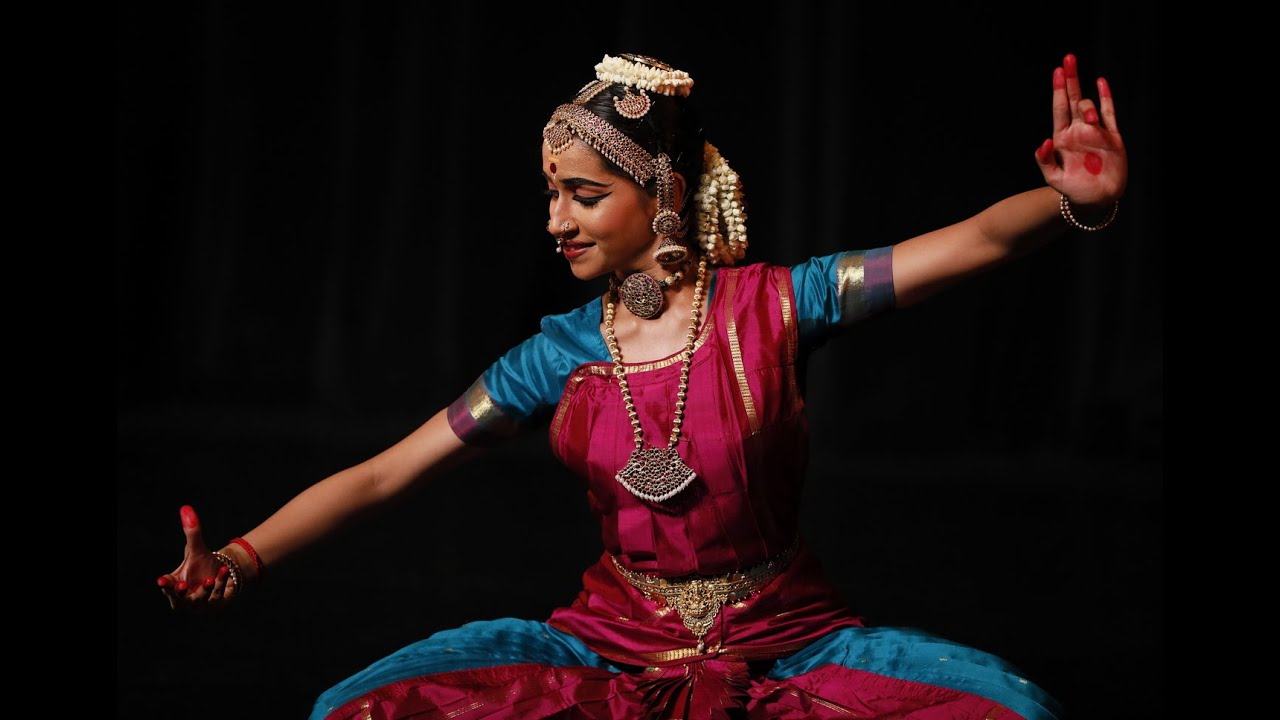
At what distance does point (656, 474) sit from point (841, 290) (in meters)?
0.40

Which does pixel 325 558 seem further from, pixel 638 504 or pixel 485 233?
pixel 638 504

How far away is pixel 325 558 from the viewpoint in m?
3.90

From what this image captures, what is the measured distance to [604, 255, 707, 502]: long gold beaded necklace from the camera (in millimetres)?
2209

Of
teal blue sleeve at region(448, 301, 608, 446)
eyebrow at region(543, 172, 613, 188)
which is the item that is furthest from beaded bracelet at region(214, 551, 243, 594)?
eyebrow at region(543, 172, 613, 188)

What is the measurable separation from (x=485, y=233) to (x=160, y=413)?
1422mm

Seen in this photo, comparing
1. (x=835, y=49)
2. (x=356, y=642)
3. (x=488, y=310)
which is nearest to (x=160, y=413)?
(x=488, y=310)

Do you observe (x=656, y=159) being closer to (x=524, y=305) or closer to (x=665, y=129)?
(x=665, y=129)

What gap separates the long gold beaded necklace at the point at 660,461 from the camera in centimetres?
221

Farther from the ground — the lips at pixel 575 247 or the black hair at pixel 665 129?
the black hair at pixel 665 129

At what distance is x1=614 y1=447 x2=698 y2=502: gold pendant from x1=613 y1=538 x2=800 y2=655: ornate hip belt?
16cm

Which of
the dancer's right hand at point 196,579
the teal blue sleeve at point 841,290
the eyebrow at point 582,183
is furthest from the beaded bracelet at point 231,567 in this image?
the teal blue sleeve at point 841,290

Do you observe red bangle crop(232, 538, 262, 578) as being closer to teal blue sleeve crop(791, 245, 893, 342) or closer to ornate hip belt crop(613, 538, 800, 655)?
ornate hip belt crop(613, 538, 800, 655)

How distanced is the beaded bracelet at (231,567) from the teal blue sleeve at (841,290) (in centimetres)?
97

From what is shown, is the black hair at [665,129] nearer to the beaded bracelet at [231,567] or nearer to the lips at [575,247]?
the lips at [575,247]
